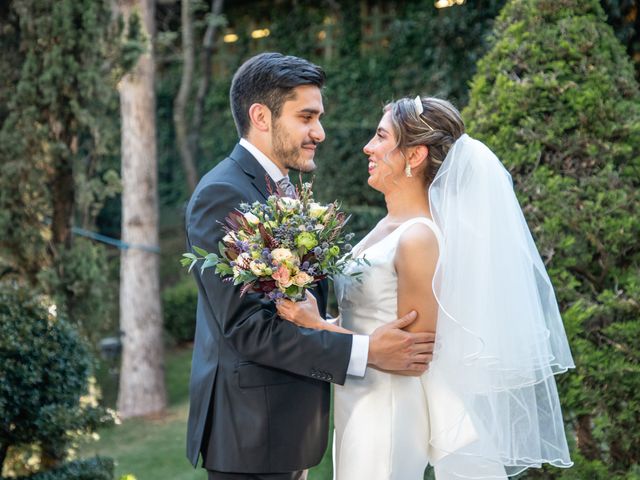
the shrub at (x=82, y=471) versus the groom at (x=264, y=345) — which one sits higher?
the groom at (x=264, y=345)

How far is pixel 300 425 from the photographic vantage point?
10.1 feet

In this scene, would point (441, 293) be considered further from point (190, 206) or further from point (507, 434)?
point (190, 206)

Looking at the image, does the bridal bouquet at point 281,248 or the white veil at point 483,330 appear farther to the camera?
the white veil at point 483,330

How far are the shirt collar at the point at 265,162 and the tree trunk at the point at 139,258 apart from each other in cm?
610

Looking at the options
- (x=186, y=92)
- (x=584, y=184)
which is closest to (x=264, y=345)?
(x=584, y=184)

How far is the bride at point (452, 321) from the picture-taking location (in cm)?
309

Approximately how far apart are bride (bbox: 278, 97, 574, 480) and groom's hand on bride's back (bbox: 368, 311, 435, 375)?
49 mm

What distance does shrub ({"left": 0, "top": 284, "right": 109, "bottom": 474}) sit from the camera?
4.28 m

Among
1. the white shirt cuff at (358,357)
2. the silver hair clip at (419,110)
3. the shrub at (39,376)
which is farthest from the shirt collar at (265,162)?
the shrub at (39,376)

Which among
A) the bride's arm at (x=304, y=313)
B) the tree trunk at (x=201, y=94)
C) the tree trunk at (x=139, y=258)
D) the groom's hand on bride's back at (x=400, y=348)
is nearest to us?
the bride's arm at (x=304, y=313)

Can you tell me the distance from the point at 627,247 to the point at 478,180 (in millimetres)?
1099

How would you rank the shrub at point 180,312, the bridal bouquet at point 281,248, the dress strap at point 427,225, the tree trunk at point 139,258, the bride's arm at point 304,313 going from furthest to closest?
the shrub at point 180,312 < the tree trunk at point 139,258 < the dress strap at point 427,225 < the bride's arm at point 304,313 < the bridal bouquet at point 281,248

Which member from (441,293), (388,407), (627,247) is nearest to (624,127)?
(627,247)

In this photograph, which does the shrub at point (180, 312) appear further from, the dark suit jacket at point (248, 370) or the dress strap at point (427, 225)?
the dress strap at point (427, 225)
